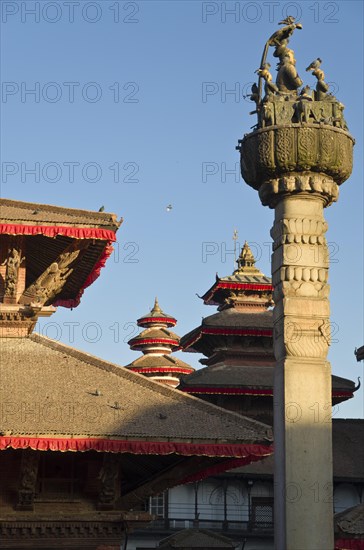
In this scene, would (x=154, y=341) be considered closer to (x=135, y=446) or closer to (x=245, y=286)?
(x=245, y=286)

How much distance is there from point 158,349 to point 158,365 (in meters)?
2.99

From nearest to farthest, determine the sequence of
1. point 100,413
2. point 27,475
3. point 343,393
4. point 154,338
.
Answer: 1. point 27,475
2. point 100,413
3. point 343,393
4. point 154,338

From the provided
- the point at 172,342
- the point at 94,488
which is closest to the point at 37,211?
the point at 94,488

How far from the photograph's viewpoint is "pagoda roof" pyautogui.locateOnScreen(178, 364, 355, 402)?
1805 inches

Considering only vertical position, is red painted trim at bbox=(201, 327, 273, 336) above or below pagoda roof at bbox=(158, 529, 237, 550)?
above

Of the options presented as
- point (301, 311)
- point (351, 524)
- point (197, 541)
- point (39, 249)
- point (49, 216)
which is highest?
point (49, 216)

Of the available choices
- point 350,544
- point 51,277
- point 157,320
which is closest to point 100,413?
point 51,277

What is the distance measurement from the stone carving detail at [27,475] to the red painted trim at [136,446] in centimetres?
96

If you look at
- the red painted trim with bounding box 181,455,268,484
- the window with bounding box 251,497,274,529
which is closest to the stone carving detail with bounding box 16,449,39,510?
the red painted trim with bounding box 181,455,268,484

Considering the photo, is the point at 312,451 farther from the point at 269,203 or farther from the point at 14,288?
the point at 14,288

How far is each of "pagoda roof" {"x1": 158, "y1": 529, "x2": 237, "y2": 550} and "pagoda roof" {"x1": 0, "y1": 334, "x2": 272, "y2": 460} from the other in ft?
67.0

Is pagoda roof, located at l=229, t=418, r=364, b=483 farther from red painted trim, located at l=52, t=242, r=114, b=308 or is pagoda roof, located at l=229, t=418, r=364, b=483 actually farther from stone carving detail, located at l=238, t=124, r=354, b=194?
stone carving detail, located at l=238, t=124, r=354, b=194

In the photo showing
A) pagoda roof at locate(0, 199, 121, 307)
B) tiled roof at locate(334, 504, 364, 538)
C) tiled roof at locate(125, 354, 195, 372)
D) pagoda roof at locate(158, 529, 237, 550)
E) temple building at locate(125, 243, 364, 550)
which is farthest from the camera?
tiled roof at locate(125, 354, 195, 372)

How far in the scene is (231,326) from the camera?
50.2 meters
